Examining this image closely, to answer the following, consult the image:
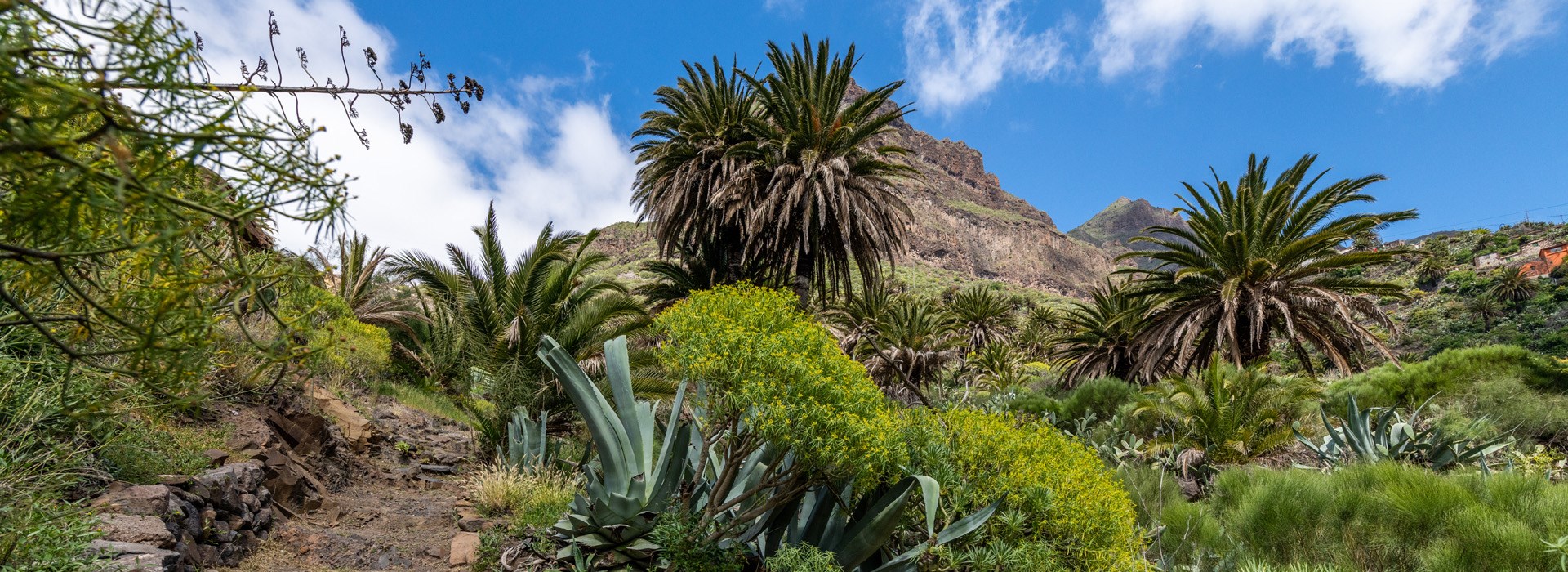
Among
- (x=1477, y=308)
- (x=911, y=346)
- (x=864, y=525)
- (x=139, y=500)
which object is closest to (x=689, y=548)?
(x=864, y=525)

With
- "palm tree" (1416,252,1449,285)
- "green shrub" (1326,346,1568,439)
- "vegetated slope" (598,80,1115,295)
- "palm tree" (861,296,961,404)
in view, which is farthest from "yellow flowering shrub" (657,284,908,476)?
"vegetated slope" (598,80,1115,295)

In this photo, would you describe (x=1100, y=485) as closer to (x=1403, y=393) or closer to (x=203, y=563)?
(x=203, y=563)

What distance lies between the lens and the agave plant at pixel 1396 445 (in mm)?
7160

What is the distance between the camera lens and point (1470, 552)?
4.32m

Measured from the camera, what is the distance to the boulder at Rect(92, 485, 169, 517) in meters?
4.17

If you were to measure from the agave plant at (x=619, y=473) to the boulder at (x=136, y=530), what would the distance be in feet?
7.73

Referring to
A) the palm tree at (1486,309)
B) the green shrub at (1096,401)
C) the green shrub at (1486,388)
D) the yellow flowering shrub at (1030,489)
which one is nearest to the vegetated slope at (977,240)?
the palm tree at (1486,309)

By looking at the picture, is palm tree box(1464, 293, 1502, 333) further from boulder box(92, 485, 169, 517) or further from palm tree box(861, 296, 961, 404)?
boulder box(92, 485, 169, 517)

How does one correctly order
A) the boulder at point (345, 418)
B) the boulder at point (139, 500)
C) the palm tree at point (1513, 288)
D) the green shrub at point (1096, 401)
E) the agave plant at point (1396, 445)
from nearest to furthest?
1. the boulder at point (139, 500)
2. the agave plant at point (1396, 445)
3. the boulder at point (345, 418)
4. the green shrub at point (1096, 401)
5. the palm tree at point (1513, 288)

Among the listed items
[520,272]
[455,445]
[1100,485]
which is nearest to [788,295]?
[1100,485]

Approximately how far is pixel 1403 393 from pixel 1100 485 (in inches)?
332

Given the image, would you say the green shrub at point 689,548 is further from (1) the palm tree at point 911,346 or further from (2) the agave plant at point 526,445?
(1) the palm tree at point 911,346

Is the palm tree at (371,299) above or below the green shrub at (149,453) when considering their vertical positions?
above

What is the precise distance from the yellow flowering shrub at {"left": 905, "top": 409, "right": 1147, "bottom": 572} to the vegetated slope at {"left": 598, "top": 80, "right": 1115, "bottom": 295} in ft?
250
